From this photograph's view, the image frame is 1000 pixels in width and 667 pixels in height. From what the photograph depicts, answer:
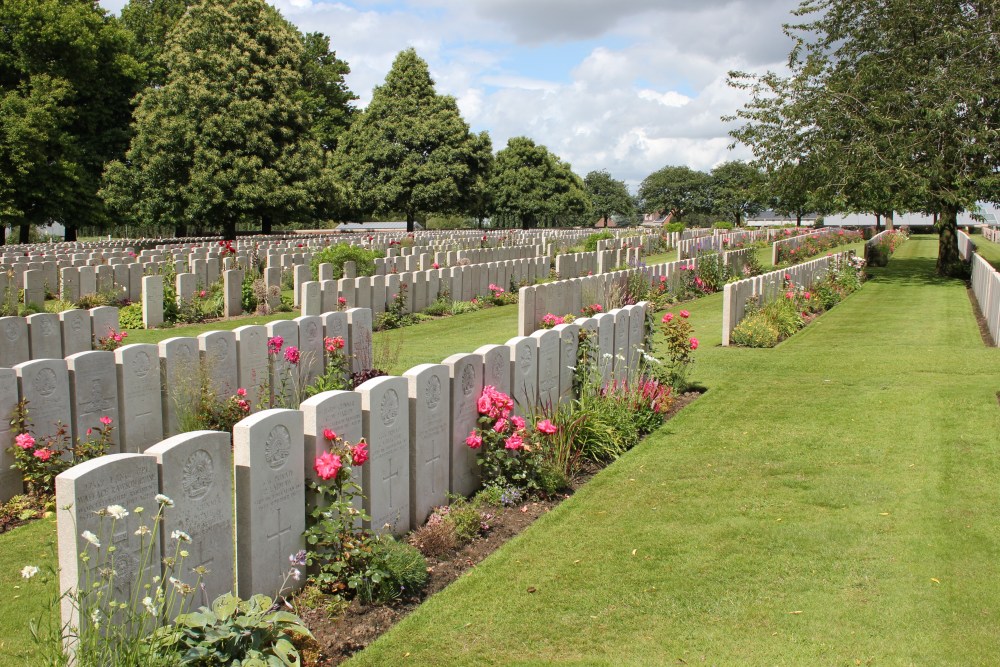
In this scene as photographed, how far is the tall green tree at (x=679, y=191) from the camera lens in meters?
108

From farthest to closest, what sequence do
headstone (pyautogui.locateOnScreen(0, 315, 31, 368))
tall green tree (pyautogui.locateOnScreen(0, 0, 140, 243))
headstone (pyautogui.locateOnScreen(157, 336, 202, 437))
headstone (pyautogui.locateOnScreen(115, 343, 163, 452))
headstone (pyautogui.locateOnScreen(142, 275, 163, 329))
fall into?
1. tall green tree (pyautogui.locateOnScreen(0, 0, 140, 243))
2. headstone (pyautogui.locateOnScreen(142, 275, 163, 329))
3. headstone (pyautogui.locateOnScreen(0, 315, 31, 368))
4. headstone (pyautogui.locateOnScreen(157, 336, 202, 437))
5. headstone (pyautogui.locateOnScreen(115, 343, 163, 452))

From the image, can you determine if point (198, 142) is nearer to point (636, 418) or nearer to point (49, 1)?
point (49, 1)

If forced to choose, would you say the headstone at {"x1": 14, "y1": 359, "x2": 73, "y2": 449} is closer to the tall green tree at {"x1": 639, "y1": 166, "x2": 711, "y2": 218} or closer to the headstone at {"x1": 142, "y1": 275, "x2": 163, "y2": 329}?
the headstone at {"x1": 142, "y1": 275, "x2": 163, "y2": 329}

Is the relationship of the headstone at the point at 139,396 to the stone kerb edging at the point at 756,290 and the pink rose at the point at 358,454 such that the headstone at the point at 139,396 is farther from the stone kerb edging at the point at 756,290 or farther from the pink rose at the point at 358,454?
the stone kerb edging at the point at 756,290

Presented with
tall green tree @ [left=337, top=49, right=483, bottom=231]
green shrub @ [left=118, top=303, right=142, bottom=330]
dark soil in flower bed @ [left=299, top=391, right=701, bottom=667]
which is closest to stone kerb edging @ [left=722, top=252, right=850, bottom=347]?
dark soil in flower bed @ [left=299, top=391, right=701, bottom=667]

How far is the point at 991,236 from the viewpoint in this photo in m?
61.8

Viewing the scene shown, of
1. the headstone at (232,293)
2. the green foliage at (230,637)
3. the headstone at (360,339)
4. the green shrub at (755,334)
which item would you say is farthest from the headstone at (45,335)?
the green shrub at (755,334)

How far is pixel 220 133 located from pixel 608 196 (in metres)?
76.2

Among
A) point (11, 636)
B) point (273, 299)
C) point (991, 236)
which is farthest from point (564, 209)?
point (11, 636)

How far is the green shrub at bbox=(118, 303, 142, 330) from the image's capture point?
15.8m

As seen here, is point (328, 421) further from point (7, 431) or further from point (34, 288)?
point (34, 288)

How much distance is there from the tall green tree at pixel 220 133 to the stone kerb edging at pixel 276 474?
114 feet

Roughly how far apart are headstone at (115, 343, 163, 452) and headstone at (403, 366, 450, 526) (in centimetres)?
282

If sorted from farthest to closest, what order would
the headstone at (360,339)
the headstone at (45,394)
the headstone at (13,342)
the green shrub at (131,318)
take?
the green shrub at (131,318)
the headstone at (360,339)
the headstone at (13,342)
the headstone at (45,394)
